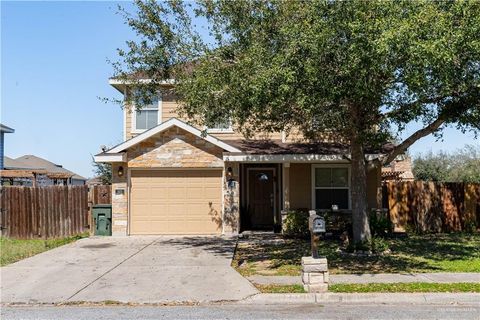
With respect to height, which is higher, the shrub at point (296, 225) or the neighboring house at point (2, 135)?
the neighboring house at point (2, 135)

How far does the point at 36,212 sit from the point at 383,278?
12735 mm

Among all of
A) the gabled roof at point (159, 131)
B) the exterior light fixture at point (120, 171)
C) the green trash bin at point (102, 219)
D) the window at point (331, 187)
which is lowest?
the green trash bin at point (102, 219)

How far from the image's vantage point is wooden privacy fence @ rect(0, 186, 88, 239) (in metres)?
17.9

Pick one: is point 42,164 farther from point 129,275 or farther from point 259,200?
point 129,275

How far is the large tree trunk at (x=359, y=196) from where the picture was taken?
13.2 metres

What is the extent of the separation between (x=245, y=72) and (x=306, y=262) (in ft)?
13.5

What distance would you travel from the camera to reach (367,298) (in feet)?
28.1

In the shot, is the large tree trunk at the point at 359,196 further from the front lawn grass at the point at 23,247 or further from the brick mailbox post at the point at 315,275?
the front lawn grass at the point at 23,247

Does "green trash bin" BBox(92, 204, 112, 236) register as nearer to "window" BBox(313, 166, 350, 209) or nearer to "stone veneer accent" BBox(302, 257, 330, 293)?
"window" BBox(313, 166, 350, 209)

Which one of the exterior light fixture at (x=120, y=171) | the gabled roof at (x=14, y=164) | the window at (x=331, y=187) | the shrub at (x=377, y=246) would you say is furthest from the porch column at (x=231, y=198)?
the gabled roof at (x=14, y=164)

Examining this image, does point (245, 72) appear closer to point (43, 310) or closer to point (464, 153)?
point (43, 310)

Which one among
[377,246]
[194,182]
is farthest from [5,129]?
[377,246]

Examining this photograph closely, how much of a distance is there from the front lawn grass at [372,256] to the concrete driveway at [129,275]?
2.33 feet

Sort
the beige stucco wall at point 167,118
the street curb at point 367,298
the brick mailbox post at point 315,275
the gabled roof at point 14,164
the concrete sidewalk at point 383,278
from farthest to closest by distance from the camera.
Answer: the gabled roof at point 14,164 < the beige stucco wall at point 167,118 < the concrete sidewalk at point 383,278 < the brick mailbox post at point 315,275 < the street curb at point 367,298
